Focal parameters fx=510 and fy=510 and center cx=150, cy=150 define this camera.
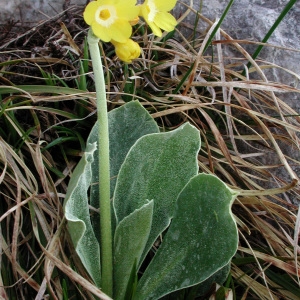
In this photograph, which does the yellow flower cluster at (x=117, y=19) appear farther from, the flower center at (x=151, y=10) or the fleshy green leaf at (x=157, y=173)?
the fleshy green leaf at (x=157, y=173)

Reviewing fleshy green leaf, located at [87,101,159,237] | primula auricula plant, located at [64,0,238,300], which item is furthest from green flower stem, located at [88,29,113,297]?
fleshy green leaf, located at [87,101,159,237]

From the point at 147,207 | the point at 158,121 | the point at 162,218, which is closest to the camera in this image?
the point at 147,207

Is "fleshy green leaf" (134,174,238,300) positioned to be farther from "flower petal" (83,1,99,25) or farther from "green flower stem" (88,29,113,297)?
"flower petal" (83,1,99,25)

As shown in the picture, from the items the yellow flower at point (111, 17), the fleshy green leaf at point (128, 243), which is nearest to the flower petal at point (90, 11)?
the yellow flower at point (111, 17)

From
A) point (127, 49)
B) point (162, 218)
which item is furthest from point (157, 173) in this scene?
point (127, 49)

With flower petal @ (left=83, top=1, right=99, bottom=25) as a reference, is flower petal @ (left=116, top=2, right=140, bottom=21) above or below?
above

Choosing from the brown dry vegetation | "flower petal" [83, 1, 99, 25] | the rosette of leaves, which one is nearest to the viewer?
"flower petal" [83, 1, 99, 25]

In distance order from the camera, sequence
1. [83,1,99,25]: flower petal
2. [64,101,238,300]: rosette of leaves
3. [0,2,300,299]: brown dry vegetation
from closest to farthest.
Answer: [83,1,99,25]: flower petal → [64,101,238,300]: rosette of leaves → [0,2,300,299]: brown dry vegetation

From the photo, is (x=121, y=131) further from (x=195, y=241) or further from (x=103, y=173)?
(x=195, y=241)
